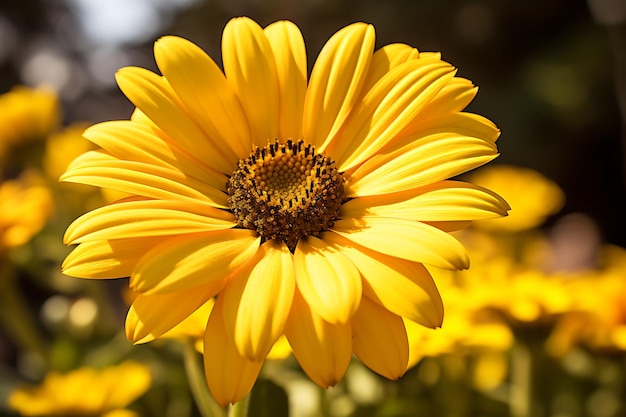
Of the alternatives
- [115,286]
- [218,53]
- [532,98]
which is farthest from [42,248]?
[218,53]

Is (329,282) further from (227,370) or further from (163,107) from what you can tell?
(163,107)

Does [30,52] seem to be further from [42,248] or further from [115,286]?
[42,248]

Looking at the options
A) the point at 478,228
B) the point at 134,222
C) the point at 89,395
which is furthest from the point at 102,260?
the point at 478,228

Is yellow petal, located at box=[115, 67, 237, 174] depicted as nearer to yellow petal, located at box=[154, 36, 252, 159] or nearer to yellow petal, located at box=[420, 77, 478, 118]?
yellow petal, located at box=[154, 36, 252, 159]

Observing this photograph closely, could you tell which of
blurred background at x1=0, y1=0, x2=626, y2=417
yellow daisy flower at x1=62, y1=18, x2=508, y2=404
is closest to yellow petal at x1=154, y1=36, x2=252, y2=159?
yellow daisy flower at x1=62, y1=18, x2=508, y2=404

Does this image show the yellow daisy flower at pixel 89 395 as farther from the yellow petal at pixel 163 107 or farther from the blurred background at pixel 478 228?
the yellow petal at pixel 163 107

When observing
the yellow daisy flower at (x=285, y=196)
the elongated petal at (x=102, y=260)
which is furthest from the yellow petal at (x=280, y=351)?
the elongated petal at (x=102, y=260)

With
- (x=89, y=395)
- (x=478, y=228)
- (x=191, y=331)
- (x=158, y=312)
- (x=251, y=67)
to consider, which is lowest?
(x=478, y=228)
